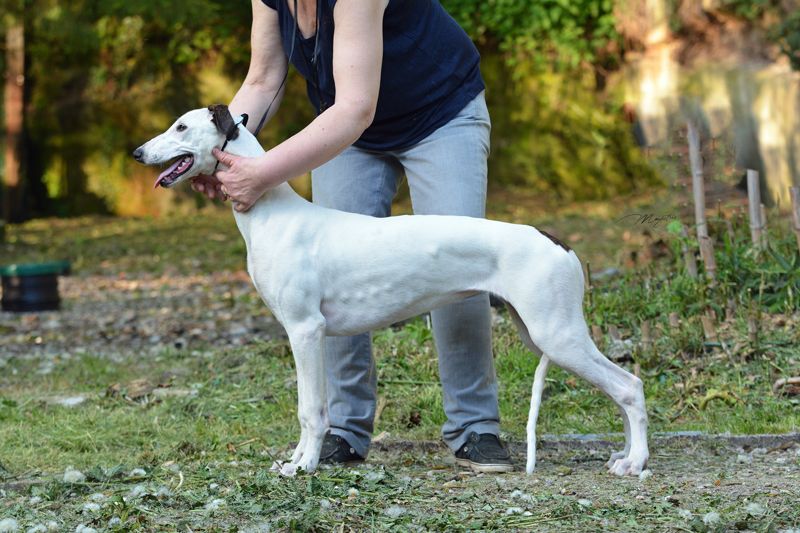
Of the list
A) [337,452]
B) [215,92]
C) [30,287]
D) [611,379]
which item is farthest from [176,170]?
[215,92]

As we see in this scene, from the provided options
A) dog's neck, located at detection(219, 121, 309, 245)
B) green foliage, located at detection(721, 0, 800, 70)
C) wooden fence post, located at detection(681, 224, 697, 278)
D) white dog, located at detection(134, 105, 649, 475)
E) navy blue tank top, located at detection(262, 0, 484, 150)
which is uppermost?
green foliage, located at detection(721, 0, 800, 70)

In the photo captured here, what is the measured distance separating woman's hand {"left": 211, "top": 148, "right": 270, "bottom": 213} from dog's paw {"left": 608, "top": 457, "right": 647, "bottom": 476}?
1462 millimetres

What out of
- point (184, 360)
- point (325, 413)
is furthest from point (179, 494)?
point (184, 360)

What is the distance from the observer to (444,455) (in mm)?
3984

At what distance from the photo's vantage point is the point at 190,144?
336 centimetres

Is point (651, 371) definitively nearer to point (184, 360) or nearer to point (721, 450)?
point (721, 450)

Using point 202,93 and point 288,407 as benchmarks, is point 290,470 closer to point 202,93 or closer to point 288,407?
point 288,407

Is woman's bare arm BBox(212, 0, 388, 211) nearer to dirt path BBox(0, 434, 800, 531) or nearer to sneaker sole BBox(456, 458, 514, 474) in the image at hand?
dirt path BBox(0, 434, 800, 531)

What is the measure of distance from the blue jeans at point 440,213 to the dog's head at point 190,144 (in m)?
0.54

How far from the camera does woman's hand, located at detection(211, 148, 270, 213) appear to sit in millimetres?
3338

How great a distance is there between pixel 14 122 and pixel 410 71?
12.2 meters

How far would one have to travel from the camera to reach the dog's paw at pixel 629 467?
3.48 meters

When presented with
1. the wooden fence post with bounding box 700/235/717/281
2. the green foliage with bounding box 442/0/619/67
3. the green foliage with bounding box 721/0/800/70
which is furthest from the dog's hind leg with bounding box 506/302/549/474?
the green foliage with bounding box 442/0/619/67

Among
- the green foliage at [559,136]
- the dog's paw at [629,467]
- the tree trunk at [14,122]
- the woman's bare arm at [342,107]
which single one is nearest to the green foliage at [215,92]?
the green foliage at [559,136]
